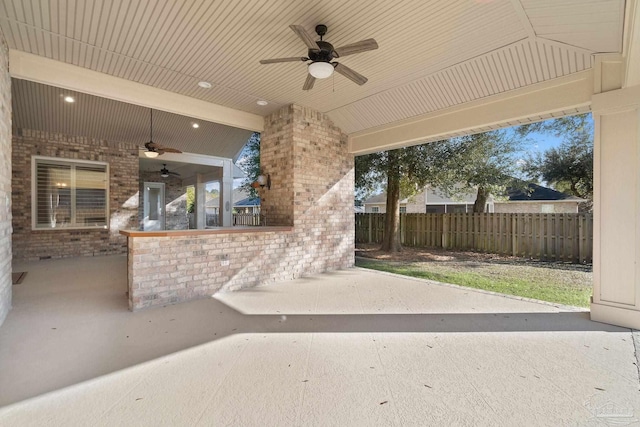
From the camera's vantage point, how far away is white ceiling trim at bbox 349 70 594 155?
3.82 metres

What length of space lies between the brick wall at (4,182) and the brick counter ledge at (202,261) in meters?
1.19

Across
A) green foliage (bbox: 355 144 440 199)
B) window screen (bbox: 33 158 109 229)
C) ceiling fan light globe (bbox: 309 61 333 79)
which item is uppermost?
ceiling fan light globe (bbox: 309 61 333 79)

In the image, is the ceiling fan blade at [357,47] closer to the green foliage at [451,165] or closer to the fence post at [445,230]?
the green foliage at [451,165]

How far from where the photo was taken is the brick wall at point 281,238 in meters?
4.00

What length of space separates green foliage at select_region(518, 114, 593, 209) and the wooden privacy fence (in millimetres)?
2703

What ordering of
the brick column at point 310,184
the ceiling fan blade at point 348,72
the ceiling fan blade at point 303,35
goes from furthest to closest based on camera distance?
the brick column at point 310,184
the ceiling fan blade at point 348,72
the ceiling fan blade at point 303,35

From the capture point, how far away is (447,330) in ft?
10.6

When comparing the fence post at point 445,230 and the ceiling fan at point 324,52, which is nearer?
the ceiling fan at point 324,52

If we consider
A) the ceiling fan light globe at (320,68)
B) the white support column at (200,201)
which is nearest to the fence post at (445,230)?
the ceiling fan light globe at (320,68)

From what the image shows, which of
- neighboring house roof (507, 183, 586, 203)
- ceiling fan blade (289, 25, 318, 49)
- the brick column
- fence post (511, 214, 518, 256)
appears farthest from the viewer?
neighboring house roof (507, 183, 586, 203)

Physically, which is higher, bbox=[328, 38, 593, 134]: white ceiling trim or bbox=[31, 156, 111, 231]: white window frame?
bbox=[328, 38, 593, 134]: white ceiling trim

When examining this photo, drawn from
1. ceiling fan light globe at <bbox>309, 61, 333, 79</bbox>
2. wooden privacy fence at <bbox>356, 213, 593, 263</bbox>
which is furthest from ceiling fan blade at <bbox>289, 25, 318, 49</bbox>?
wooden privacy fence at <bbox>356, 213, 593, 263</bbox>

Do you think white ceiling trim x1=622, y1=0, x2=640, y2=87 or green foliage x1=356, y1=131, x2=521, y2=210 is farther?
green foliage x1=356, y1=131, x2=521, y2=210

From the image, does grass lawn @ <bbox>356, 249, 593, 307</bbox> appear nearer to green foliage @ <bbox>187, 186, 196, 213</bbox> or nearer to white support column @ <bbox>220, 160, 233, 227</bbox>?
white support column @ <bbox>220, 160, 233, 227</bbox>
